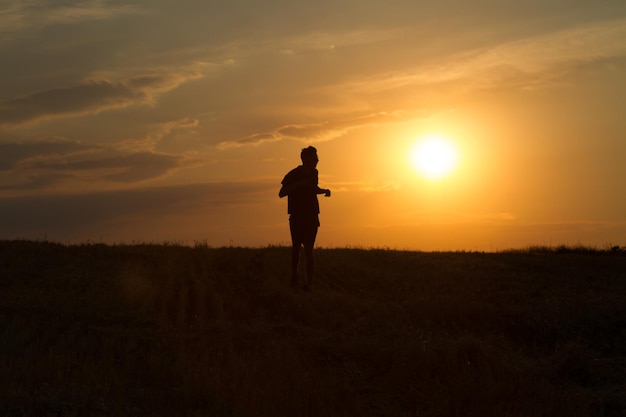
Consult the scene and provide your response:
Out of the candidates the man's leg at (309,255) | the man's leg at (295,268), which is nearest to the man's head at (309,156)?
the man's leg at (309,255)

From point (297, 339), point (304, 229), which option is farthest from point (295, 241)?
point (297, 339)

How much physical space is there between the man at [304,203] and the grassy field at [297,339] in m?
0.79

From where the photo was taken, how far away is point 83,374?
319 inches

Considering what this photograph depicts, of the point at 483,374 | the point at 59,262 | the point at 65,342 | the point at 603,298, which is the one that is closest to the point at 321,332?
the point at 483,374

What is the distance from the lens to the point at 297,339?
1009 cm

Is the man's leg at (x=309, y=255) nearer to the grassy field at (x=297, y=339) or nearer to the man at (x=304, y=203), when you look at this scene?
the man at (x=304, y=203)

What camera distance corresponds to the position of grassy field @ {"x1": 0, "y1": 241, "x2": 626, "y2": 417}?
7.59 m

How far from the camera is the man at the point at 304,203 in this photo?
47.6 feet

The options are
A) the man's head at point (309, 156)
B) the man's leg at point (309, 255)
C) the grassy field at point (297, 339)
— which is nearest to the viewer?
the grassy field at point (297, 339)

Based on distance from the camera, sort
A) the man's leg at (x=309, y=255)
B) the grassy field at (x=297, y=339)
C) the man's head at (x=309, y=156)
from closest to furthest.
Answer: the grassy field at (x=297, y=339), the man's leg at (x=309, y=255), the man's head at (x=309, y=156)

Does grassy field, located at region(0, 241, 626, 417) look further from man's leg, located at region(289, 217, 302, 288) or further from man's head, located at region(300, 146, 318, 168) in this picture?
man's head, located at region(300, 146, 318, 168)

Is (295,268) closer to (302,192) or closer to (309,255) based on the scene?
(309,255)

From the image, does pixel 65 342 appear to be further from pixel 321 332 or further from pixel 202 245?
pixel 202 245

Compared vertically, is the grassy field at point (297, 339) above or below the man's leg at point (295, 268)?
below
